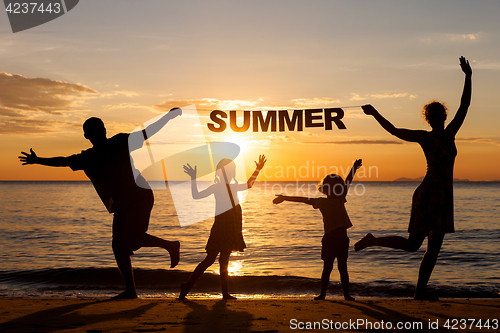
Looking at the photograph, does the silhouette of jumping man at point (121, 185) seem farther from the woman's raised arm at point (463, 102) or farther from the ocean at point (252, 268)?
the woman's raised arm at point (463, 102)

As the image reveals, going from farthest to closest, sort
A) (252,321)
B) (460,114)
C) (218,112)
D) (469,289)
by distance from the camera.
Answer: (469,289)
(218,112)
(460,114)
(252,321)

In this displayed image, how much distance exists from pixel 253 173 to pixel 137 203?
5.33 feet

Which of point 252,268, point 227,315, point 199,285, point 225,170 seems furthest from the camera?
point 252,268

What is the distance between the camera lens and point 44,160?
14.3 feet

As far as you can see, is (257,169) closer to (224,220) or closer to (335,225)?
(224,220)

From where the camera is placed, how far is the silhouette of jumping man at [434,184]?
14.7 ft

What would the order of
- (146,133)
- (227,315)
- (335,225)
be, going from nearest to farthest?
(227,315), (146,133), (335,225)

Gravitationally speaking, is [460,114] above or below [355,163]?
above

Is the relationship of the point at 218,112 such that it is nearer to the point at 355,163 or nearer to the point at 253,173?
the point at 253,173

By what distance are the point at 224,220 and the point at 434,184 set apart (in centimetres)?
280

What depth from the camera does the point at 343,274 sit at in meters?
5.27

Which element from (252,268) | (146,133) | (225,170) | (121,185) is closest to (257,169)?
(225,170)

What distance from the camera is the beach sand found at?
3521 mm

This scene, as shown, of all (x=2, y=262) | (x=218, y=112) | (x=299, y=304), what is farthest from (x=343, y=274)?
(x=2, y=262)
